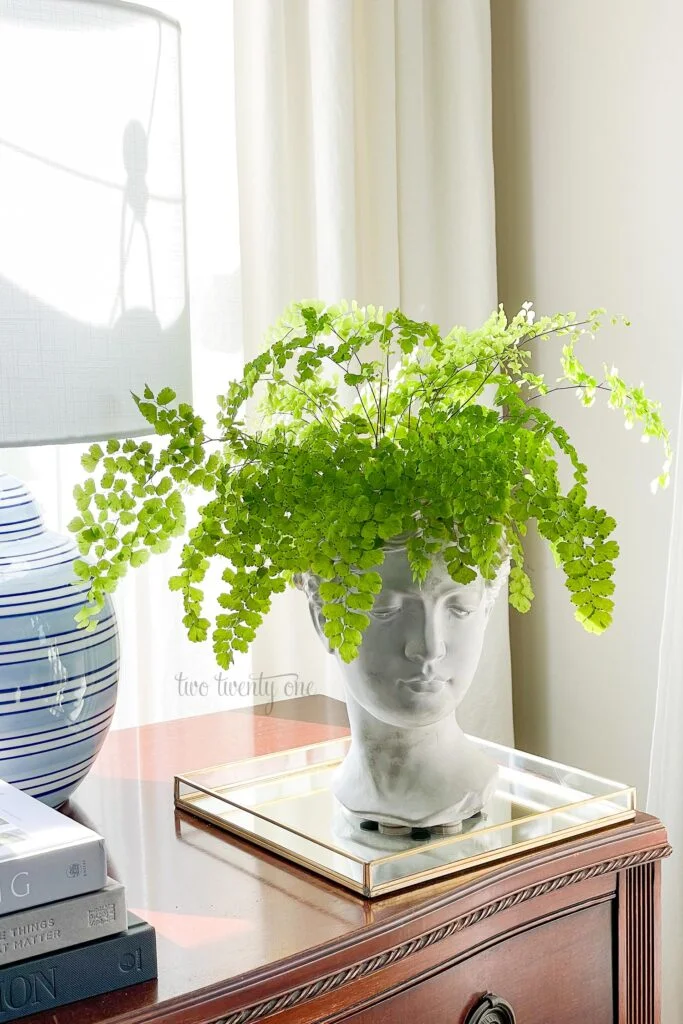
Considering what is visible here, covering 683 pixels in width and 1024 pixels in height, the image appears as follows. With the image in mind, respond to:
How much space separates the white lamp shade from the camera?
2.55 feet

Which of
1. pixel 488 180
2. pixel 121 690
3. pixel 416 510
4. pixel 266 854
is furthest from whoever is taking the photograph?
pixel 488 180

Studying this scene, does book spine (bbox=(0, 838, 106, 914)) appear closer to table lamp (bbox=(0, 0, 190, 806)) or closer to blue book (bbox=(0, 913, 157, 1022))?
blue book (bbox=(0, 913, 157, 1022))

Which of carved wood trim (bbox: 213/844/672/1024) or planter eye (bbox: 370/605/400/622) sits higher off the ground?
planter eye (bbox: 370/605/400/622)

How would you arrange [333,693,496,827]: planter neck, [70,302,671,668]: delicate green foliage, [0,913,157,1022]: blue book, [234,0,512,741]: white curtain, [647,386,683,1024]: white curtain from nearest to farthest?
1. [0,913,157,1022]: blue book
2. [70,302,671,668]: delicate green foliage
3. [333,693,496,827]: planter neck
4. [647,386,683,1024]: white curtain
5. [234,0,512,741]: white curtain

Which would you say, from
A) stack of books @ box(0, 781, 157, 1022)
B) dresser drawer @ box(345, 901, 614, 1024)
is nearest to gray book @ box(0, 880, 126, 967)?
stack of books @ box(0, 781, 157, 1022)

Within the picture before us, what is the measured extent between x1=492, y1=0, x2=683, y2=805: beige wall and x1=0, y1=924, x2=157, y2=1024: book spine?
1.04 metres

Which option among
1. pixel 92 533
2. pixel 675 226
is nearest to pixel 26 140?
pixel 92 533

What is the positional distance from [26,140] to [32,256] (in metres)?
0.08

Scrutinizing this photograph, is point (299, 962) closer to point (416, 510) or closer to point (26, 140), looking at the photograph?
point (416, 510)

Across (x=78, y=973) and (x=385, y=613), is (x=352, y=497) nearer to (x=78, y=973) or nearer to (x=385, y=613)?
(x=385, y=613)

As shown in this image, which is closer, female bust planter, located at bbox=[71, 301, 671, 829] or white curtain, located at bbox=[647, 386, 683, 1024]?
female bust planter, located at bbox=[71, 301, 671, 829]

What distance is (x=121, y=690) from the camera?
1.53 metres

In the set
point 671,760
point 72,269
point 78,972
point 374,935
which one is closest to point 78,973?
point 78,972

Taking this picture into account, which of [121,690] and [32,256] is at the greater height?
[32,256]
